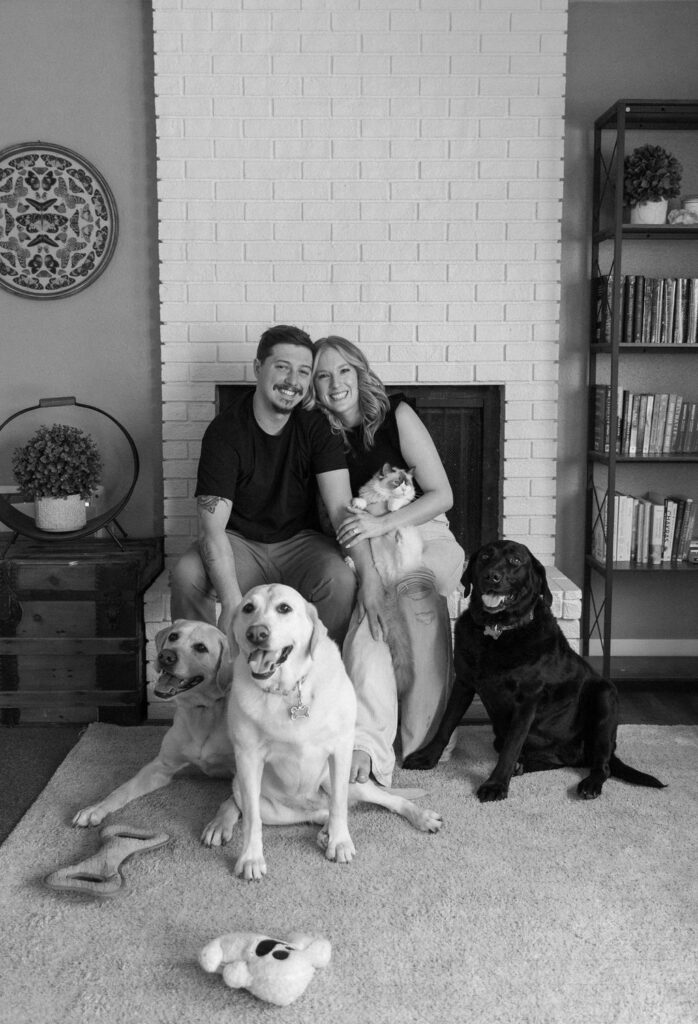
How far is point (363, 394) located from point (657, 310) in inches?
47.0

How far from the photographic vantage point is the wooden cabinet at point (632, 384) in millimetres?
3252

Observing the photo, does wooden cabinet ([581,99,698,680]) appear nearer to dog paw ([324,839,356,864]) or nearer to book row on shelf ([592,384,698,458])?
book row on shelf ([592,384,698,458])

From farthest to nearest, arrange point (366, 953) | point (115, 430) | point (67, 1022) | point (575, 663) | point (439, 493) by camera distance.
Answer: point (115, 430), point (439, 493), point (575, 663), point (366, 953), point (67, 1022)

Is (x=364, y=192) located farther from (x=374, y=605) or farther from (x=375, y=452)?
(x=374, y=605)

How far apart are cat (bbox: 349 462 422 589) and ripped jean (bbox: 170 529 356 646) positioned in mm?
109

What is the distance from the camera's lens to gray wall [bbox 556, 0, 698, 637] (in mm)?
3385

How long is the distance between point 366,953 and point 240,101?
110 inches

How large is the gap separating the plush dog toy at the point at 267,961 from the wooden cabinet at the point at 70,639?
1.43 metres

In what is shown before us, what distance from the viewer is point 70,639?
296 centimetres

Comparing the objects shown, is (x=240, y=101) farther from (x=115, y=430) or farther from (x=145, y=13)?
(x=115, y=430)

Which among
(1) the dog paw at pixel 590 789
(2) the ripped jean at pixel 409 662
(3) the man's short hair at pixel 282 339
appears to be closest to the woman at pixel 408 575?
(2) the ripped jean at pixel 409 662

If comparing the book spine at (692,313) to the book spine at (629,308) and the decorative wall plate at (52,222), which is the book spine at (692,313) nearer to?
the book spine at (629,308)

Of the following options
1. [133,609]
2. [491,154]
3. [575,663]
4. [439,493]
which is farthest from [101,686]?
[491,154]

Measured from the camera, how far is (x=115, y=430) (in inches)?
137
